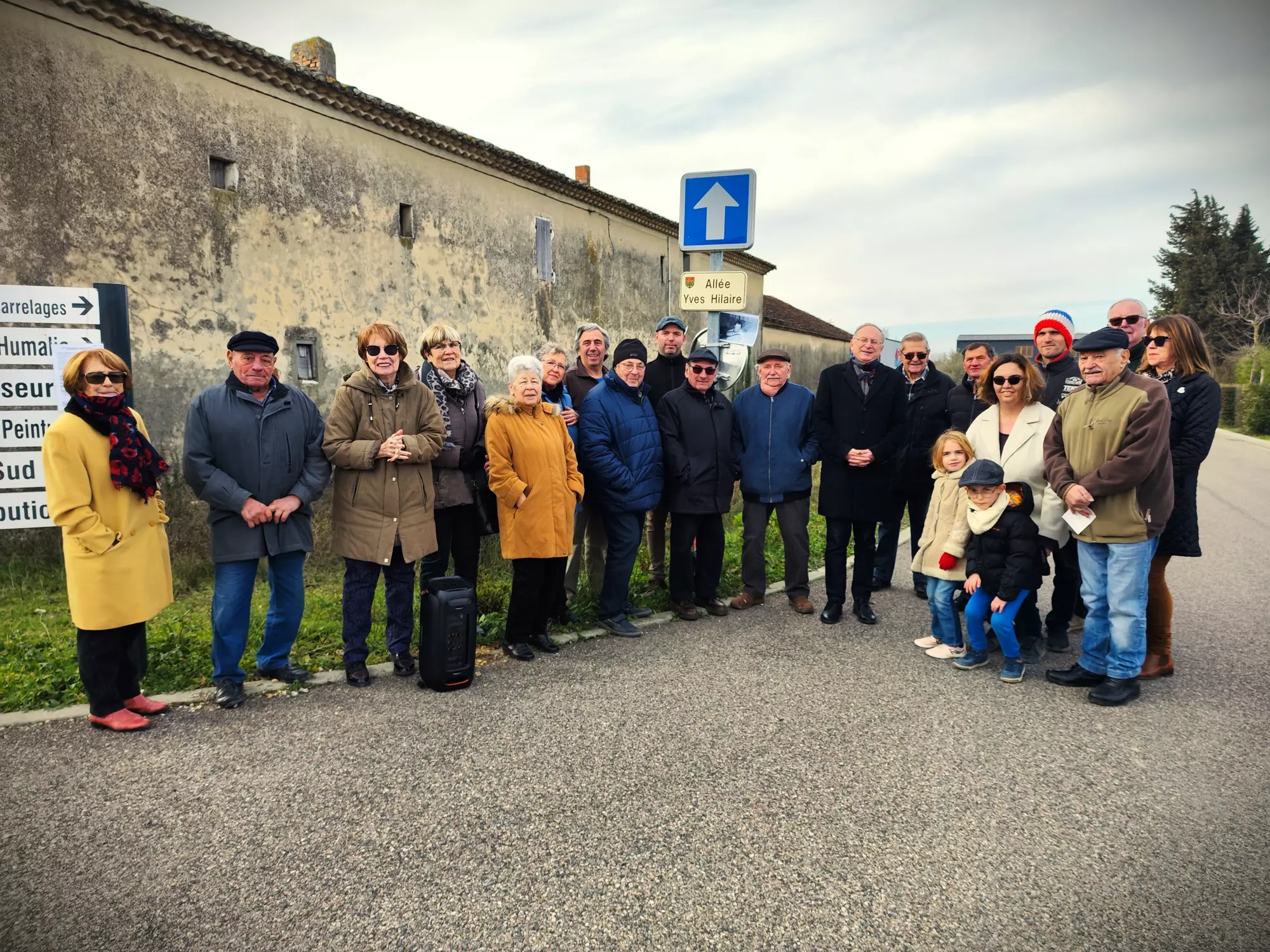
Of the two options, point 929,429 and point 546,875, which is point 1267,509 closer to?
point 929,429

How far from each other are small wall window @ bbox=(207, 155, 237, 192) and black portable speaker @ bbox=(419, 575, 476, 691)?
32.7ft

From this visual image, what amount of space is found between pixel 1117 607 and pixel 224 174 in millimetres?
12765

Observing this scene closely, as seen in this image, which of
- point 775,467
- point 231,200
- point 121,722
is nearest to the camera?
point 121,722

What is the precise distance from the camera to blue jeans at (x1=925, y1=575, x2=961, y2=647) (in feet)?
16.7

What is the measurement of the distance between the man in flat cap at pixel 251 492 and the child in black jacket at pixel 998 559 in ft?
13.4

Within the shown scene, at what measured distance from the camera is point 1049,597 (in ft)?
21.7

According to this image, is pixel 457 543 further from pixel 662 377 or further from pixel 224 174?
pixel 224 174

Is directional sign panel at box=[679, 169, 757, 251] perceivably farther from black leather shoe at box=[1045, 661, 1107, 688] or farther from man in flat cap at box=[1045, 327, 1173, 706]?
black leather shoe at box=[1045, 661, 1107, 688]

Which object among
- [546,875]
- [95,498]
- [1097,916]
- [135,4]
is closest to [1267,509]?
[1097,916]

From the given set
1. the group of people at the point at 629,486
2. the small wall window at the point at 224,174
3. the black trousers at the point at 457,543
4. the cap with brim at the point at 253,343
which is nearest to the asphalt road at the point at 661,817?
the group of people at the point at 629,486

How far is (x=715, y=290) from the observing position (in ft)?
21.9

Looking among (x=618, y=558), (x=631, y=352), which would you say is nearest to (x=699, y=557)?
(x=618, y=558)

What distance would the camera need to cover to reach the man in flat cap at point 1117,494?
14.0 ft

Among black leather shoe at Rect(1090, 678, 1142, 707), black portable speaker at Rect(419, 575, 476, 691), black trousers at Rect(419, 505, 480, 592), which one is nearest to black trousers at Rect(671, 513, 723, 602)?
black trousers at Rect(419, 505, 480, 592)
